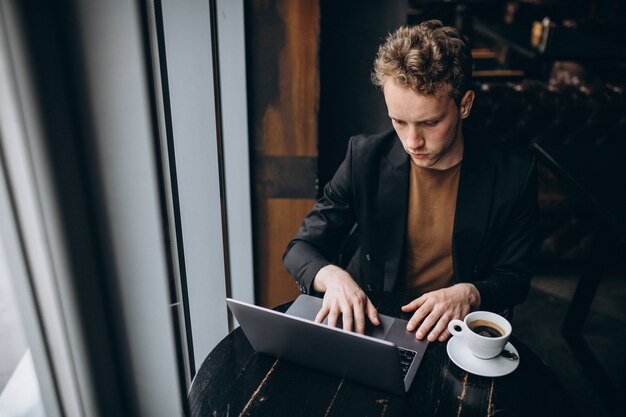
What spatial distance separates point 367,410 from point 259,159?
1179 millimetres

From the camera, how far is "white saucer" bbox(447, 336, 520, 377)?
3.51 ft

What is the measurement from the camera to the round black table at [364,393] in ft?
3.28

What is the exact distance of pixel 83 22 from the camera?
0.90ft

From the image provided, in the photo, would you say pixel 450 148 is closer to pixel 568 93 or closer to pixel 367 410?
pixel 367 410

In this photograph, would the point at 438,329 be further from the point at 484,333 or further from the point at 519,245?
the point at 519,245

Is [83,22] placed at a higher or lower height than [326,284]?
higher

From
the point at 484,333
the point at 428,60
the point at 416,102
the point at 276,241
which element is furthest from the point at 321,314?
the point at 276,241

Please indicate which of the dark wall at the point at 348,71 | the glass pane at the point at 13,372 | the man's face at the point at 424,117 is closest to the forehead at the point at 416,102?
the man's face at the point at 424,117

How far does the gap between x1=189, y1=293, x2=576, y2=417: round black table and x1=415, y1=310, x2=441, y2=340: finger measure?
0.17 feet

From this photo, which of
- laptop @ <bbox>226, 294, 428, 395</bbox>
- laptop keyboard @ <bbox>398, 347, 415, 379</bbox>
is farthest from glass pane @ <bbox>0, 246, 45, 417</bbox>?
laptop keyboard @ <bbox>398, 347, 415, 379</bbox>

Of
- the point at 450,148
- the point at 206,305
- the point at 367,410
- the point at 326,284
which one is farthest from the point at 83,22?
the point at 206,305

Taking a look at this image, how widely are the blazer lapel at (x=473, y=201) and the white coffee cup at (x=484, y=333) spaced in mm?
426

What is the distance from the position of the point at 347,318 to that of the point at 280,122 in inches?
38.3

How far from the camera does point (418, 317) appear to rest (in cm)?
118
